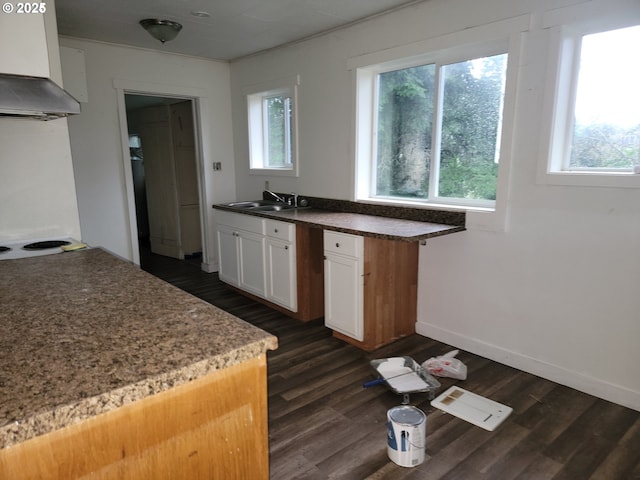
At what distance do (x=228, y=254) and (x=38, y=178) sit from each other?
1.96 meters

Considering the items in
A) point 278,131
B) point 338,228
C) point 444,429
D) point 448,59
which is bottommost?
point 444,429

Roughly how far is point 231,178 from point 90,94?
159 cm

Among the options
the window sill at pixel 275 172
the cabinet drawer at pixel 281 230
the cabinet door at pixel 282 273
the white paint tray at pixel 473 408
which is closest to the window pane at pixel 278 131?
the window sill at pixel 275 172

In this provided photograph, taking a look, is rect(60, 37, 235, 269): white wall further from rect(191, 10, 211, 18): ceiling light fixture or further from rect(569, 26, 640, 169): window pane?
rect(569, 26, 640, 169): window pane

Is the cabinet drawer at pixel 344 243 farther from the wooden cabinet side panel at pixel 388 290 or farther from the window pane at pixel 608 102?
the window pane at pixel 608 102

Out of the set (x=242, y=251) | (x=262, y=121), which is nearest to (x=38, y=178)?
(x=242, y=251)

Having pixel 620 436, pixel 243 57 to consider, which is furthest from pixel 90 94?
pixel 620 436

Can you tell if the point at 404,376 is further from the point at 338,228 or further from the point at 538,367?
the point at 338,228

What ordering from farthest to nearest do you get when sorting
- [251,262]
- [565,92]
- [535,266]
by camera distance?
[251,262] → [535,266] → [565,92]

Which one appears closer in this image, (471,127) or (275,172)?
(471,127)

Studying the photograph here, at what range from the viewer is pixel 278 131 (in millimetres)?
4406

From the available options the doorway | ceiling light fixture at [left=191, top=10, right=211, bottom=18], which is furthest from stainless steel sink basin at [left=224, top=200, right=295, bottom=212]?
ceiling light fixture at [left=191, top=10, right=211, bottom=18]

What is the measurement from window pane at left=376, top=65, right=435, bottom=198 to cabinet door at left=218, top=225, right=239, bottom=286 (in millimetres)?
1431

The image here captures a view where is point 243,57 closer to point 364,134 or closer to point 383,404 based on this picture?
point 364,134
